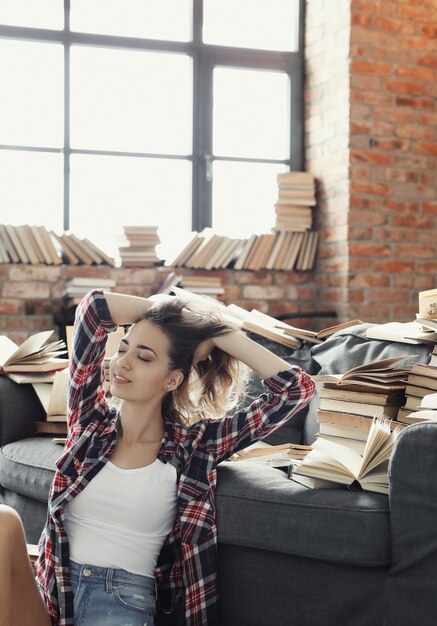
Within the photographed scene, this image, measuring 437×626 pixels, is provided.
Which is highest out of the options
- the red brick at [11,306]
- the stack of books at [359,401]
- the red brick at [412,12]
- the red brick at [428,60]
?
the red brick at [412,12]

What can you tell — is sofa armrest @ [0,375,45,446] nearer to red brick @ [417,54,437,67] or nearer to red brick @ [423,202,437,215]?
red brick @ [423,202,437,215]

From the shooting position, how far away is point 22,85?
15.1 ft

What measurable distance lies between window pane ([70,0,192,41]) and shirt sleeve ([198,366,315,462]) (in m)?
3.26

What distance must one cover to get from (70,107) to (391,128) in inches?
67.1

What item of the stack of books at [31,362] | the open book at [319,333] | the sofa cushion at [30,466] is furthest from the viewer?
the open book at [319,333]

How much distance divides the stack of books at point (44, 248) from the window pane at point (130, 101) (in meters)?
0.56

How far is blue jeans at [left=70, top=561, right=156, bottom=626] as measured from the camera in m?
1.77

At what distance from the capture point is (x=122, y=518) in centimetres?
187

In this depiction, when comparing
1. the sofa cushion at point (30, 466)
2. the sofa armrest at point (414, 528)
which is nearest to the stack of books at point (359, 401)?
the sofa armrest at point (414, 528)

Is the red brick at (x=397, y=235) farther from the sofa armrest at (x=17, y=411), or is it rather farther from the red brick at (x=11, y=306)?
the sofa armrest at (x=17, y=411)

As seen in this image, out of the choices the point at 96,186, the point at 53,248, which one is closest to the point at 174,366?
the point at 53,248

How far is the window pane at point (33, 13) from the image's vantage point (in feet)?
15.0

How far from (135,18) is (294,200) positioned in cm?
131

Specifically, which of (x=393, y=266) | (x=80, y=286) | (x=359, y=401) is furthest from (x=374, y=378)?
(x=393, y=266)
